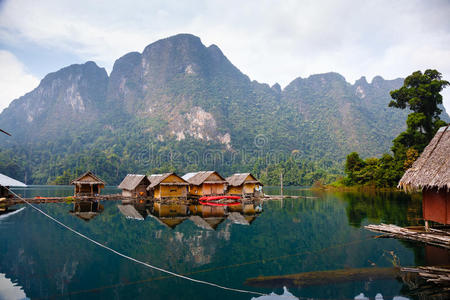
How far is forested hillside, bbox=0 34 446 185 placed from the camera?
77688 millimetres

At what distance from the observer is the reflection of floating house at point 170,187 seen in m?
27.0

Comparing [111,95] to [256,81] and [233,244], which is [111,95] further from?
[233,244]

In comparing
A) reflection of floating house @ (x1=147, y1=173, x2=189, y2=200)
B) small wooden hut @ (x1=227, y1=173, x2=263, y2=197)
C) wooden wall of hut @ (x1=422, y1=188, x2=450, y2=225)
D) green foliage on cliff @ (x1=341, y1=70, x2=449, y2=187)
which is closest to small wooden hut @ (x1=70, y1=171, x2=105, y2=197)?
reflection of floating house @ (x1=147, y1=173, x2=189, y2=200)

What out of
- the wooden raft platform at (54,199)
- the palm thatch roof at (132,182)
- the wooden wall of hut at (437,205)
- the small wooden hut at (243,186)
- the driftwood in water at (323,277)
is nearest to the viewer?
the driftwood in water at (323,277)

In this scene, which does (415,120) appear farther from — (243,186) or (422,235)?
(422,235)

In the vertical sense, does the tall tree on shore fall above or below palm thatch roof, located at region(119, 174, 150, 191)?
above

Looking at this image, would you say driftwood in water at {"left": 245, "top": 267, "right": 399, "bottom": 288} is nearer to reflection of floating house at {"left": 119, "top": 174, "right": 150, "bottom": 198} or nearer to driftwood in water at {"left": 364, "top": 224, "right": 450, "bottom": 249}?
driftwood in water at {"left": 364, "top": 224, "right": 450, "bottom": 249}

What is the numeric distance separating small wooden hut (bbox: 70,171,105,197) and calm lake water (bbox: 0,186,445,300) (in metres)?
13.8

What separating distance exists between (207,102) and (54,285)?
108 m

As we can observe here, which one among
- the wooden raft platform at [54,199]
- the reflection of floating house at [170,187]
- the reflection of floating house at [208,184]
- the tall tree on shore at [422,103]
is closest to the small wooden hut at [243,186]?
the reflection of floating house at [208,184]

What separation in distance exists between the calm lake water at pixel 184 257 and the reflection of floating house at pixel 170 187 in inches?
473

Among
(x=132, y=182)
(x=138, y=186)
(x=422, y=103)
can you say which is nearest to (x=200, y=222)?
(x=138, y=186)

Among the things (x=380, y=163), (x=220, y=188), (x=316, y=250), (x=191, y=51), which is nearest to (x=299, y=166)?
(x=380, y=163)

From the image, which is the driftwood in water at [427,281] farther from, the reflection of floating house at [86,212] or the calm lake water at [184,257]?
the reflection of floating house at [86,212]
